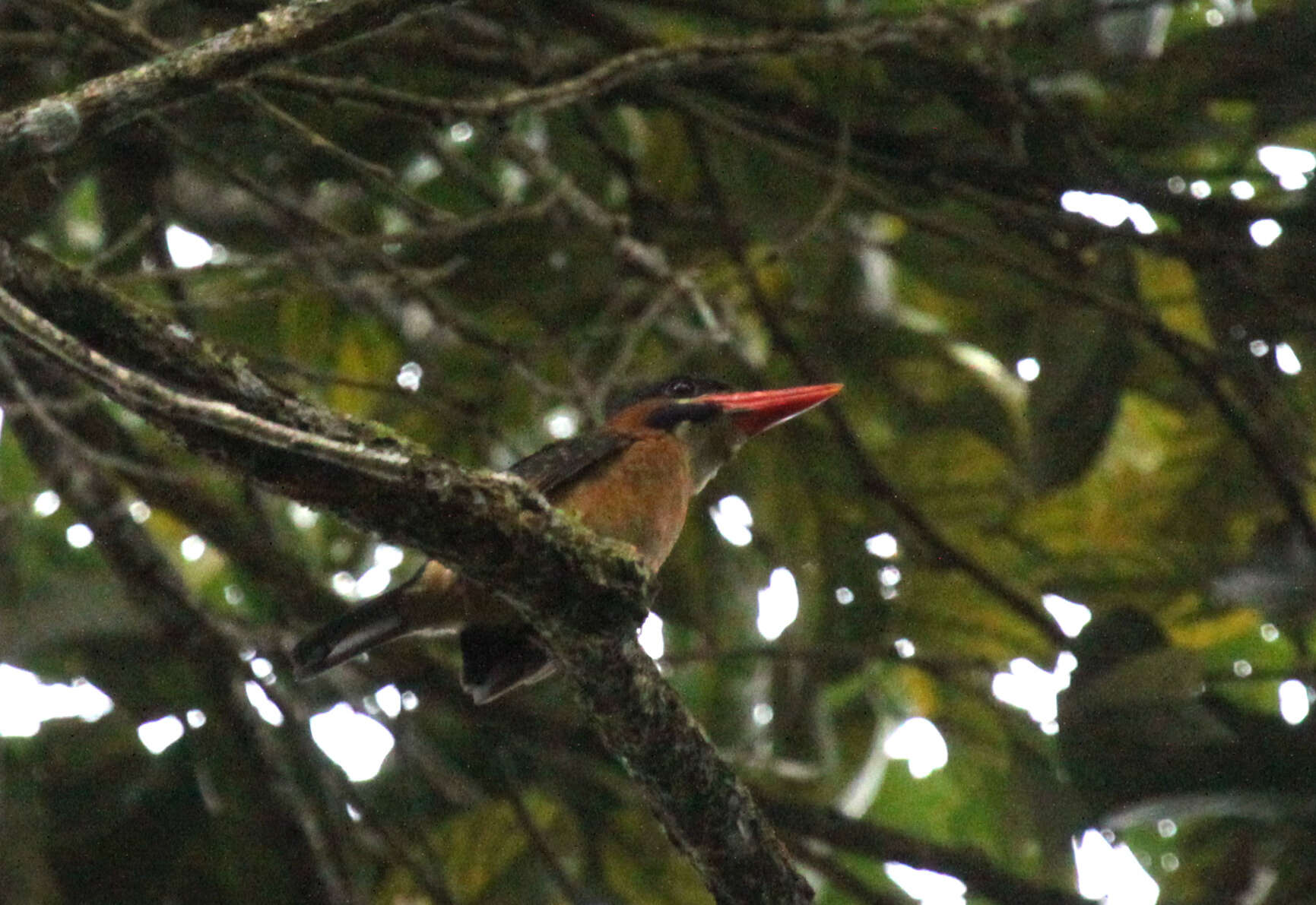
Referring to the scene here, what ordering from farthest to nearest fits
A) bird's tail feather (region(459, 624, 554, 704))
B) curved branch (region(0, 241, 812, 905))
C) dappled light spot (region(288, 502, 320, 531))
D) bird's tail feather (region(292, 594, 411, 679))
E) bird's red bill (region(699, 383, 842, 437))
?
dappled light spot (region(288, 502, 320, 531)) → bird's red bill (region(699, 383, 842, 437)) → bird's tail feather (region(459, 624, 554, 704)) → bird's tail feather (region(292, 594, 411, 679)) → curved branch (region(0, 241, 812, 905))

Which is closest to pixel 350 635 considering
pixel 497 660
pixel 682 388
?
pixel 497 660

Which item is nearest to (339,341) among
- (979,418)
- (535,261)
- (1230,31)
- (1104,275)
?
(535,261)

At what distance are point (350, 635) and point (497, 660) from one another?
29 cm

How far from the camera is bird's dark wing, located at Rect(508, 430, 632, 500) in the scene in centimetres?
386

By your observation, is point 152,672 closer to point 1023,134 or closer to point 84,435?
point 84,435

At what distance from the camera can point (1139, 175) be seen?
4.60m

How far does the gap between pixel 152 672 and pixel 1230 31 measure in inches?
125

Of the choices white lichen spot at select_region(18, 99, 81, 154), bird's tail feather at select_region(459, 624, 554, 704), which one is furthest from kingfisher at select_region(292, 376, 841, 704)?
white lichen spot at select_region(18, 99, 81, 154)

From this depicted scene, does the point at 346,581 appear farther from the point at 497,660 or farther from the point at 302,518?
the point at 497,660

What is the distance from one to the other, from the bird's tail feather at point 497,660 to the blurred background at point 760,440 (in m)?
0.78

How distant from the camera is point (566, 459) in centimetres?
390

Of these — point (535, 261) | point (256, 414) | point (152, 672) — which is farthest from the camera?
point (535, 261)

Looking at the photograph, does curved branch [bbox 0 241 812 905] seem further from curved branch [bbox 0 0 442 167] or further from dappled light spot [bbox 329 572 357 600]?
dappled light spot [bbox 329 572 357 600]

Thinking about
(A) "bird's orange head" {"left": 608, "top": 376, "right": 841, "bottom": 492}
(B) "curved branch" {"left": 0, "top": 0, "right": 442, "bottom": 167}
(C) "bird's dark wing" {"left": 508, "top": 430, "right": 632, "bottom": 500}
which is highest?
(A) "bird's orange head" {"left": 608, "top": 376, "right": 841, "bottom": 492}
